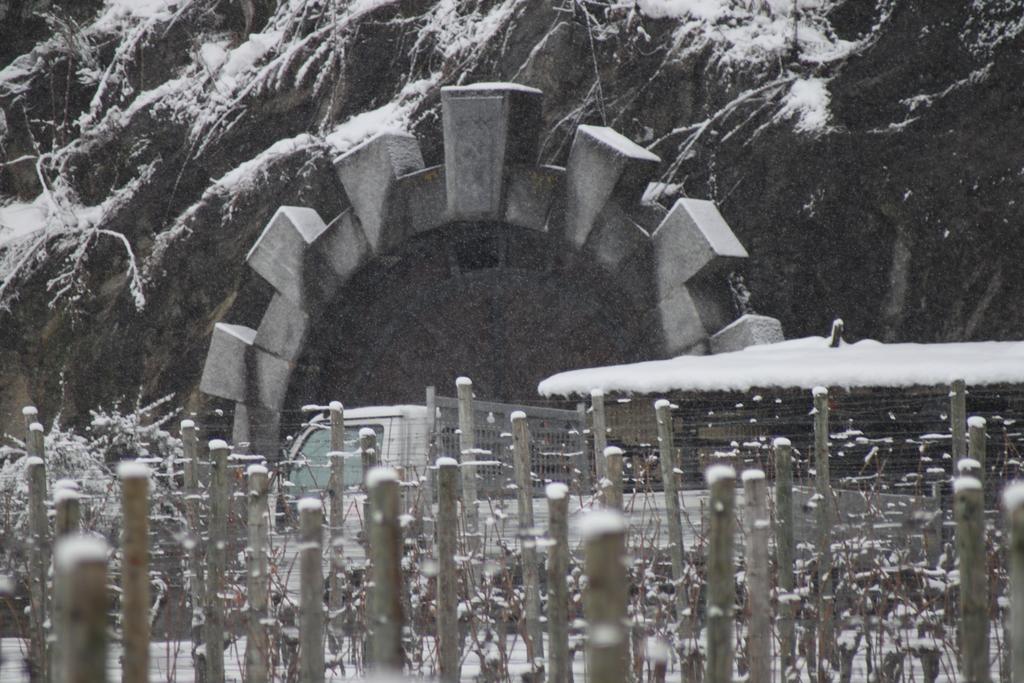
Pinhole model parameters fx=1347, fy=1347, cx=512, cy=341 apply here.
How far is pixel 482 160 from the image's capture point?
11445 millimetres

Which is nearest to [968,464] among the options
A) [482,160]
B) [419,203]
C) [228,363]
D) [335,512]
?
[335,512]

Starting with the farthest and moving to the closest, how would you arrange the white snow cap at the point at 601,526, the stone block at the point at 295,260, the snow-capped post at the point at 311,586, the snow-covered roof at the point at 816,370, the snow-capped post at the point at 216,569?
the stone block at the point at 295,260 → the snow-covered roof at the point at 816,370 → the snow-capped post at the point at 216,569 → the snow-capped post at the point at 311,586 → the white snow cap at the point at 601,526

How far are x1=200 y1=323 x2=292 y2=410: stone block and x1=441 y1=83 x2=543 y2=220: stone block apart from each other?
225 cm

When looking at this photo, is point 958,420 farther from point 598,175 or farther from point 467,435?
point 598,175

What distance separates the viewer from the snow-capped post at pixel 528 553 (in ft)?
18.4

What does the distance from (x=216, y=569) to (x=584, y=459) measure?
384 cm

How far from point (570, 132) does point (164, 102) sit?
4.66 meters

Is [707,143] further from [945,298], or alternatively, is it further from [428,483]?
[428,483]

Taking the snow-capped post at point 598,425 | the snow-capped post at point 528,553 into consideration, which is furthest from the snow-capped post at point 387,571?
the snow-capped post at point 598,425

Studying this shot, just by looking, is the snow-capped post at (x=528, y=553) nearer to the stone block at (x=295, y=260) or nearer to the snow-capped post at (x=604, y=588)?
the snow-capped post at (x=604, y=588)

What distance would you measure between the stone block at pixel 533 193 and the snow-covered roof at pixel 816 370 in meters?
2.51

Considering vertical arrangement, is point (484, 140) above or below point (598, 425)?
above

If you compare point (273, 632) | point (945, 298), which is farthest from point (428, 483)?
point (945, 298)

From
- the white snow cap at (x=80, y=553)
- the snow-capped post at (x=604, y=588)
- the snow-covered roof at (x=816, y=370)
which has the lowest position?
the snow-capped post at (x=604, y=588)
